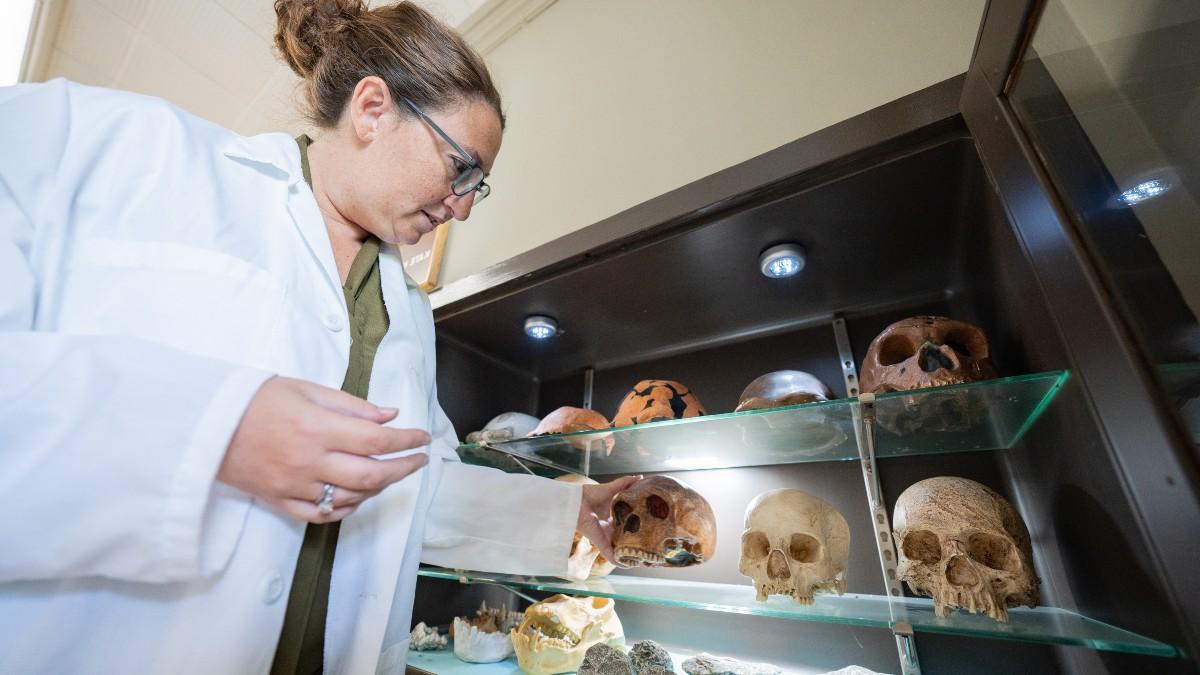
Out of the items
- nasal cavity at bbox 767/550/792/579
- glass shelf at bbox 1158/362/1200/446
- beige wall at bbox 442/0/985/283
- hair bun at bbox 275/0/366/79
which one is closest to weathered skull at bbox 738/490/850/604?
nasal cavity at bbox 767/550/792/579

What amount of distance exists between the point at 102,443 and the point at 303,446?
16 cm

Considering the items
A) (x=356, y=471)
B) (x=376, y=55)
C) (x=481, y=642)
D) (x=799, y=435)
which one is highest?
(x=376, y=55)

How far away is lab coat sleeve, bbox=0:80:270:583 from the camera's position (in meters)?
0.40

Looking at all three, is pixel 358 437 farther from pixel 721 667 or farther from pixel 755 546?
pixel 721 667

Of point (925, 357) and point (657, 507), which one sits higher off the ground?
point (925, 357)

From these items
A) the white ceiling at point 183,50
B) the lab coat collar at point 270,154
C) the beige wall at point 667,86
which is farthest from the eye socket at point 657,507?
the white ceiling at point 183,50

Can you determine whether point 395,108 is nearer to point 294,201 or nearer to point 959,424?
point 294,201

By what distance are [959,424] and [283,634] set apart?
1.16m

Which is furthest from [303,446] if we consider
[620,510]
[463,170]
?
[620,510]

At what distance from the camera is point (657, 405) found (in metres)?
1.17

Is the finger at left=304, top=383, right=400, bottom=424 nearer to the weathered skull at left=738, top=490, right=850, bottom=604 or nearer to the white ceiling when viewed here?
the weathered skull at left=738, top=490, right=850, bottom=604

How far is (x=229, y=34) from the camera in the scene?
8.27ft

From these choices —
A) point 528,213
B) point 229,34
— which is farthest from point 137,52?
point 528,213

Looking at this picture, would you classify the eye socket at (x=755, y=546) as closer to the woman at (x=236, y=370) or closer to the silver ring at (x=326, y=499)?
the woman at (x=236, y=370)
